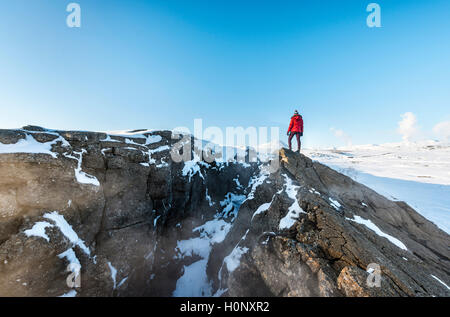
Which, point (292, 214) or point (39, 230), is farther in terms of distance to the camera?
point (292, 214)

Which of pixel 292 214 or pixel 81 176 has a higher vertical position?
pixel 81 176

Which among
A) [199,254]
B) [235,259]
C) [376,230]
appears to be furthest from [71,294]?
[376,230]

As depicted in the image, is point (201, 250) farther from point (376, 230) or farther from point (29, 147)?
point (29, 147)

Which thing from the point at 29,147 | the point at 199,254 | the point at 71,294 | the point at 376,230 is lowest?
the point at 199,254

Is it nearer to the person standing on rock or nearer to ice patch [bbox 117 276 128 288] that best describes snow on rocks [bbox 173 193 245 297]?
ice patch [bbox 117 276 128 288]

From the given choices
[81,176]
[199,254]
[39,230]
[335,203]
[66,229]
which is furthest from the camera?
[199,254]

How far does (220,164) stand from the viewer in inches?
958

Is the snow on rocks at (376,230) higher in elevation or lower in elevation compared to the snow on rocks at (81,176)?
lower

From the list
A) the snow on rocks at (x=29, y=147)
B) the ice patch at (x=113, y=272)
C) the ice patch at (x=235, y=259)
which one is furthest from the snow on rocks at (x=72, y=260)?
the ice patch at (x=235, y=259)

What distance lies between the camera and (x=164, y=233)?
15398 mm

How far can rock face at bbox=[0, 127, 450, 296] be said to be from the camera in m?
7.17

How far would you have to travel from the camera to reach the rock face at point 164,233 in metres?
7.17

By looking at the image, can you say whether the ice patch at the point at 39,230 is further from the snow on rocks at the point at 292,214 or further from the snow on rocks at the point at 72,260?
the snow on rocks at the point at 292,214
